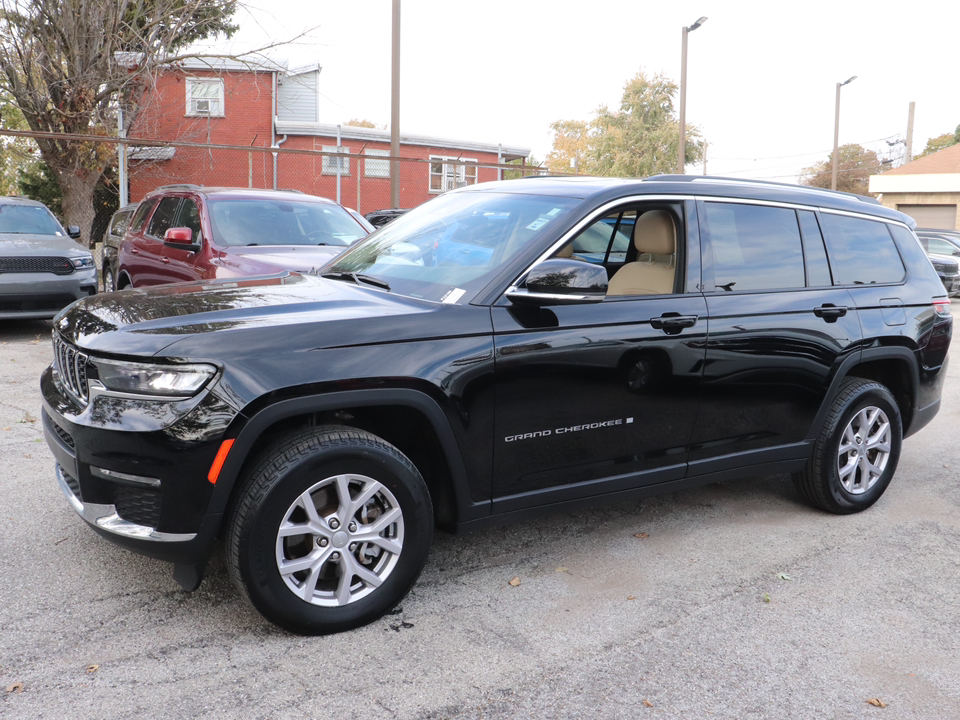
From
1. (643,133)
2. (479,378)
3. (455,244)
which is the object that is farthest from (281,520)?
(643,133)

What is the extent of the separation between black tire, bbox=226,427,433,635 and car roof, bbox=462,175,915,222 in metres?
1.61

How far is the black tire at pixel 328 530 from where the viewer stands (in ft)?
10.2

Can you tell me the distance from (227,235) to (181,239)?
0.45 metres

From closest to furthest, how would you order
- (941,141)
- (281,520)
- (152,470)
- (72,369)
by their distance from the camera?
(152,470) → (281,520) → (72,369) → (941,141)

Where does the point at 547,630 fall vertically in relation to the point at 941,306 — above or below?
below

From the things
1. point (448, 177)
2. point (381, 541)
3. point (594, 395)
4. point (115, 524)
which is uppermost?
point (448, 177)

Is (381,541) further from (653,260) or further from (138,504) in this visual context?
(653,260)

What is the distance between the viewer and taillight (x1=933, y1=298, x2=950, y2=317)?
5.34 meters

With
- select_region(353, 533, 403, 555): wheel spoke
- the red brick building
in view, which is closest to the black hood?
select_region(353, 533, 403, 555): wheel spoke

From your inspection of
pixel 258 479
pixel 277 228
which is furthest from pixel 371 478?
pixel 277 228

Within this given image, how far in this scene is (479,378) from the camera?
3.52m

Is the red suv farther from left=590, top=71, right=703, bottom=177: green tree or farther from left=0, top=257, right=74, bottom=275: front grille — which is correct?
left=590, top=71, right=703, bottom=177: green tree

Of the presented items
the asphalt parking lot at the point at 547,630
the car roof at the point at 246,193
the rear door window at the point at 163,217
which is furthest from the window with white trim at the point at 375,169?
the asphalt parking lot at the point at 547,630

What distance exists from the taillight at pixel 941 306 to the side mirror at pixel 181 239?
600 centimetres
